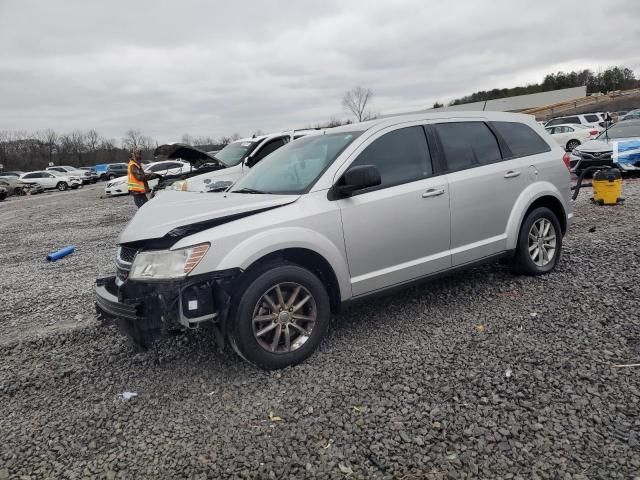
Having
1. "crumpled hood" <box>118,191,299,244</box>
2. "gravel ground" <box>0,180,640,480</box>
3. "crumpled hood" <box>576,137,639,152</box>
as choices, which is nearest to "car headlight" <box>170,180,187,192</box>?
"gravel ground" <box>0,180,640,480</box>

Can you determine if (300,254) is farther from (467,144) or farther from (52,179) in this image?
(52,179)

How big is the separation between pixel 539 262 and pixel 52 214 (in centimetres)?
1609

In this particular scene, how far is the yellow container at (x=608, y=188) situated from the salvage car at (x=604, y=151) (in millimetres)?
2242

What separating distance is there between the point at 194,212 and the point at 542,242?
3662 mm

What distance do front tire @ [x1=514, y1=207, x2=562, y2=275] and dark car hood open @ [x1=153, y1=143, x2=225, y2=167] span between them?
6344 millimetres

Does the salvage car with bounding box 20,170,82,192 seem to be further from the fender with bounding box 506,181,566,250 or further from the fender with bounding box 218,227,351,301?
the fender with bounding box 506,181,566,250

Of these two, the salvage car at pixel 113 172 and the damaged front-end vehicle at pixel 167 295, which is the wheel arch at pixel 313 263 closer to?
the damaged front-end vehicle at pixel 167 295

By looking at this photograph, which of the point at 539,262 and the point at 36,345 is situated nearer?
the point at 36,345

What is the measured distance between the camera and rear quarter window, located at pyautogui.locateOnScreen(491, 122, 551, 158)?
487 cm

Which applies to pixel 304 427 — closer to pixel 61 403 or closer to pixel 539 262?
pixel 61 403

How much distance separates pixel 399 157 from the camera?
4113 mm

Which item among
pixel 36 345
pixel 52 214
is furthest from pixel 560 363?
pixel 52 214

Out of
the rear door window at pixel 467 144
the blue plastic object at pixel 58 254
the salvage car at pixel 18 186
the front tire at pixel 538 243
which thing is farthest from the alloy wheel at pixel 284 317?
the salvage car at pixel 18 186

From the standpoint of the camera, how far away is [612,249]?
5.76m
